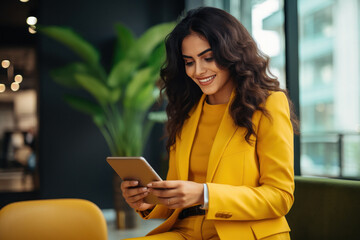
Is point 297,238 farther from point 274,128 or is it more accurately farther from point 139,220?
point 139,220

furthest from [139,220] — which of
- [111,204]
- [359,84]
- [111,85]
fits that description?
[359,84]

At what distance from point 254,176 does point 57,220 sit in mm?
833

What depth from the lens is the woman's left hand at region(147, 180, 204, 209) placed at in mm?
1372

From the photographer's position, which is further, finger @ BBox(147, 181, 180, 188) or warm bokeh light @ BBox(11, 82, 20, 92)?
warm bokeh light @ BBox(11, 82, 20, 92)

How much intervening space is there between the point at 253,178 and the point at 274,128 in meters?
0.21

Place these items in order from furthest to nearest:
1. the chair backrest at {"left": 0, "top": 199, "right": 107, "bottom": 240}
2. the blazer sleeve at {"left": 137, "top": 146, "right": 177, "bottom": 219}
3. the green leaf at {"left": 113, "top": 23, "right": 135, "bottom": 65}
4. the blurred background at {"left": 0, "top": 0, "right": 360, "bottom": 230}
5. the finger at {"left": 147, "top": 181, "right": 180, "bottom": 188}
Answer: the blurred background at {"left": 0, "top": 0, "right": 360, "bottom": 230} → the green leaf at {"left": 113, "top": 23, "right": 135, "bottom": 65} → the blazer sleeve at {"left": 137, "top": 146, "right": 177, "bottom": 219} → the chair backrest at {"left": 0, "top": 199, "right": 107, "bottom": 240} → the finger at {"left": 147, "top": 181, "right": 180, "bottom": 188}

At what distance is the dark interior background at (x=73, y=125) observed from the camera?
5.27 m

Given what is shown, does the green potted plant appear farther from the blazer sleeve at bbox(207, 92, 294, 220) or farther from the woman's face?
the blazer sleeve at bbox(207, 92, 294, 220)

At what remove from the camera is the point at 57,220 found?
1.66 m

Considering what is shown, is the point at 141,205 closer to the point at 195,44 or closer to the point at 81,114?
the point at 195,44

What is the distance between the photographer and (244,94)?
1.59 m

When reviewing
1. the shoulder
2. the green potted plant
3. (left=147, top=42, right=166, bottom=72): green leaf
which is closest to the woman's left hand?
the shoulder

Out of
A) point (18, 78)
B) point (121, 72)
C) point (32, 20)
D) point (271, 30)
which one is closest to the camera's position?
point (271, 30)

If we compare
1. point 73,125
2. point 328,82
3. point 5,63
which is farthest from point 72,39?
point 328,82
